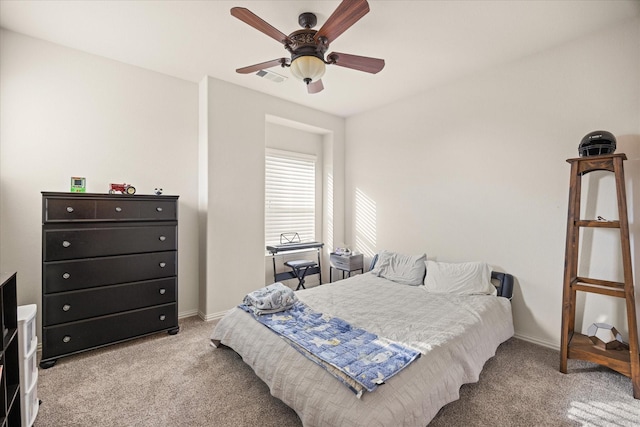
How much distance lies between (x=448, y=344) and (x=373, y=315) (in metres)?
0.64

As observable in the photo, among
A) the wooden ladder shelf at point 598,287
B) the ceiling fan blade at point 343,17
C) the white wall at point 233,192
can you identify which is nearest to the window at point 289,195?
the white wall at point 233,192

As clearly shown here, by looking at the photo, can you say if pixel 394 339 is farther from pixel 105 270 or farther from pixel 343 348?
pixel 105 270

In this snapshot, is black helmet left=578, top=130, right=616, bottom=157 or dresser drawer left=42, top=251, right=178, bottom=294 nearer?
black helmet left=578, top=130, right=616, bottom=157

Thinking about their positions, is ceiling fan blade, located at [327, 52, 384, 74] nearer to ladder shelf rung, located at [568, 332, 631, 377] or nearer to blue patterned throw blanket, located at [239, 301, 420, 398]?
blue patterned throw blanket, located at [239, 301, 420, 398]

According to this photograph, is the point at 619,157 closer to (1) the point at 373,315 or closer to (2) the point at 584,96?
(2) the point at 584,96

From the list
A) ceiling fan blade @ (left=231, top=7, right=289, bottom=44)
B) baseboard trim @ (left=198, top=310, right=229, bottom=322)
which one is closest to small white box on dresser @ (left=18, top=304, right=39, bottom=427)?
baseboard trim @ (left=198, top=310, right=229, bottom=322)

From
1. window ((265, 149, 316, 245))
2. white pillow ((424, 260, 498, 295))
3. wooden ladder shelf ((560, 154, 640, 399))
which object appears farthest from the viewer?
window ((265, 149, 316, 245))

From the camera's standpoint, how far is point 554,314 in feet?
9.02

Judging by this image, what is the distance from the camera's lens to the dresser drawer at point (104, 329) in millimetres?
2383

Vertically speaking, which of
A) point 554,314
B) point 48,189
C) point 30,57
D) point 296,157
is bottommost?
point 554,314

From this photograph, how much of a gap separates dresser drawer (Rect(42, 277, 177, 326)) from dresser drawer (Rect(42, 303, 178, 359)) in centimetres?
6

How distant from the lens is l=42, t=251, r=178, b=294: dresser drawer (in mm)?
2381

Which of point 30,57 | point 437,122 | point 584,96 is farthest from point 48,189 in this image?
point 584,96

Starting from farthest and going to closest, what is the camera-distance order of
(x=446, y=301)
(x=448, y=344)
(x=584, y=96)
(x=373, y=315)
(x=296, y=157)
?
(x=296, y=157) < (x=446, y=301) < (x=584, y=96) < (x=373, y=315) < (x=448, y=344)
